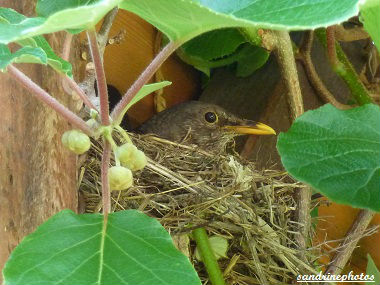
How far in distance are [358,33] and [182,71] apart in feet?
2.16

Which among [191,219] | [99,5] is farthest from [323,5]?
[191,219]

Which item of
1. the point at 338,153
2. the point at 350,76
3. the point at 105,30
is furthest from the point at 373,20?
the point at 350,76

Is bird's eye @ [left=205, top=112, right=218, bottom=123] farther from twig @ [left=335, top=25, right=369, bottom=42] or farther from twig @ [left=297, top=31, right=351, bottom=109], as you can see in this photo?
twig @ [left=335, top=25, right=369, bottom=42]

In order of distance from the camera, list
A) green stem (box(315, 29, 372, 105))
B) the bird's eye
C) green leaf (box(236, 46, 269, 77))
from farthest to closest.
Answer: the bird's eye → green leaf (box(236, 46, 269, 77)) → green stem (box(315, 29, 372, 105))

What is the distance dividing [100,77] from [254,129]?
59.4 inches

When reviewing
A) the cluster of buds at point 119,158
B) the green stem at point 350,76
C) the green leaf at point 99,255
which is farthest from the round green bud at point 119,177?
the green stem at point 350,76

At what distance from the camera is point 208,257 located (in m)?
1.70

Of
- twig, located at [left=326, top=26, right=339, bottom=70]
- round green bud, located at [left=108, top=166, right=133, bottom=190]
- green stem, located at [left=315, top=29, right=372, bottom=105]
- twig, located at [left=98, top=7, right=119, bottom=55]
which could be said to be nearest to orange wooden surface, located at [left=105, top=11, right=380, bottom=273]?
green stem, located at [left=315, top=29, right=372, bottom=105]

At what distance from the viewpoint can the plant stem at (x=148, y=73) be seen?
32.4 inches

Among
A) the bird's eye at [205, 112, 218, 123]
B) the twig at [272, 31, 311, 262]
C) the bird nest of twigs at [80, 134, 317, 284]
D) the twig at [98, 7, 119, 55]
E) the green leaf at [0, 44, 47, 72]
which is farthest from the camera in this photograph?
the bird's eye at [205, 112, 218, 123]

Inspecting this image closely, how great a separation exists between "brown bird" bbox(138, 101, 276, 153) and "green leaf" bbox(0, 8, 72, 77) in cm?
134

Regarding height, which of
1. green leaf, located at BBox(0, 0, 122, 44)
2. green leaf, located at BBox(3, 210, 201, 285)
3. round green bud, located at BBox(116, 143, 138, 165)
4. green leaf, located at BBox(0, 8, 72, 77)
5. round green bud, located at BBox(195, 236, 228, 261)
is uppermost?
green leaf, located at BBox(0, 0, 122, 44)

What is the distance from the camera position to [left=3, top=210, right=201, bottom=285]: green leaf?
2.80ft

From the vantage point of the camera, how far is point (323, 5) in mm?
677
